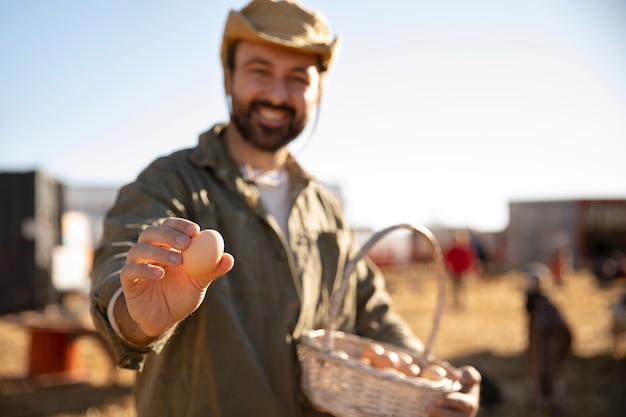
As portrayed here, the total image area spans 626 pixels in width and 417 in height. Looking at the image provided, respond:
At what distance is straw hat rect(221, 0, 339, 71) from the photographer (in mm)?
1896

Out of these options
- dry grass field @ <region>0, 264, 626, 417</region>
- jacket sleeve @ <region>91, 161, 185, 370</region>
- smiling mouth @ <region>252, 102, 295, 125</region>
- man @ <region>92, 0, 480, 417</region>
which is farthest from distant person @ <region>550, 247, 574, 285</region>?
jacket sleeve @ <region>91, 161, 185, 370</region>

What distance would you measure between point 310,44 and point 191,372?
1.13 m

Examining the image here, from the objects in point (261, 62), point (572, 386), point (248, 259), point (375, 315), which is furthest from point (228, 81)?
point (572, 386)

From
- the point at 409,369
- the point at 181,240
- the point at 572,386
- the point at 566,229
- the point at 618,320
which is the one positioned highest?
the point at 181,240

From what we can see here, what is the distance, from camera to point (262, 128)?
6.37 feet

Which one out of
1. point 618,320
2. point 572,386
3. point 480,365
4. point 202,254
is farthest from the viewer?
point 480,365

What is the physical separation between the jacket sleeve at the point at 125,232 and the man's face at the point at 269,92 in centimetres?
36

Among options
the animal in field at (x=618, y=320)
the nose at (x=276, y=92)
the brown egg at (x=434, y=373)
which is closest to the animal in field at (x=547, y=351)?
the animal in field at (x=618, y=320)

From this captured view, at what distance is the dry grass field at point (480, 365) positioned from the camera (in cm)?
548

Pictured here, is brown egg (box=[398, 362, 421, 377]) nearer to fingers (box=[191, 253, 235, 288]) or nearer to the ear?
fingers (box=[191, 253, 235, 288])

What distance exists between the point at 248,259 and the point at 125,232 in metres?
0.38

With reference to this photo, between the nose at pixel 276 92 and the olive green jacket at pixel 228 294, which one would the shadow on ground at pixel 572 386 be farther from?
the nose at pixel 276 92

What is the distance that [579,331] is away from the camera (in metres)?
8.95

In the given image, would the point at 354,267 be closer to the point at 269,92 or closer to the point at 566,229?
the point at 269,92
